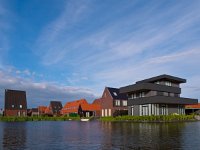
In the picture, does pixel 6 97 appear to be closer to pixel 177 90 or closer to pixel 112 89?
pixel 112 89

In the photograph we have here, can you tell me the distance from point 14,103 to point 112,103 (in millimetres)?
39845

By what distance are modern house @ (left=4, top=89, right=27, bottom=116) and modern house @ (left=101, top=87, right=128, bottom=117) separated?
35115 mm

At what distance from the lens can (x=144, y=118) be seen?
48906 millimetres

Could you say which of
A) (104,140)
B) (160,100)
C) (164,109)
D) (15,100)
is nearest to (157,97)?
(160,100)

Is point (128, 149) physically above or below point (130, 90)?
below

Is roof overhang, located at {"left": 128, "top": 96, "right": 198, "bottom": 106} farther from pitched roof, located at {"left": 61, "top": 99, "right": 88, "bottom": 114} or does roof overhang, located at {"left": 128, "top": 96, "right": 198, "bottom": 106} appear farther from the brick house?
the brick house

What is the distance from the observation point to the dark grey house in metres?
53.8

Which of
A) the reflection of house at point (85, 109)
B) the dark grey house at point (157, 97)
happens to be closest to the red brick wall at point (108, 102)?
the dark grey house at point (157, 97)

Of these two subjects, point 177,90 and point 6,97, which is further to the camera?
point 6,97

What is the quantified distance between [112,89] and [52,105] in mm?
49248

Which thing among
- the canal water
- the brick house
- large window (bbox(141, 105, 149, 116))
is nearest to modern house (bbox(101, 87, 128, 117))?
large window (bbox(141, 105, 149, 116))

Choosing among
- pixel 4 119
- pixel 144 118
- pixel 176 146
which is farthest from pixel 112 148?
pixel 4 119

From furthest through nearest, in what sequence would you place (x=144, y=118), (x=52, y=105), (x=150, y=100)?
(x=52, y=105) < (x=150, y=100) < (x=144, y=118)

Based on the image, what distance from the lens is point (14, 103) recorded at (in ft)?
310
